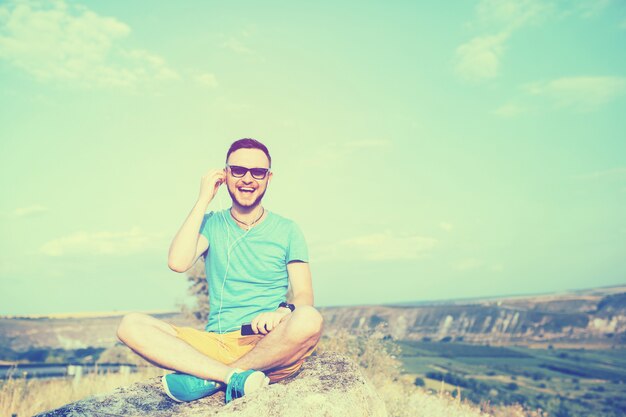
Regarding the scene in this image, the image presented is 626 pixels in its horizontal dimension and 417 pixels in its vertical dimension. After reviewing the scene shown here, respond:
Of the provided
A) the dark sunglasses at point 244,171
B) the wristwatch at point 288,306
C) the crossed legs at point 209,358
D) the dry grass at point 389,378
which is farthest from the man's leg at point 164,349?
the dry grass at point 389,378

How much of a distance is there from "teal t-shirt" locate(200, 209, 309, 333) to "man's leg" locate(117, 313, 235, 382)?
46cm

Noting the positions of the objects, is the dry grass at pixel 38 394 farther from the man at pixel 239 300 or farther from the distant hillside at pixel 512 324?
the distant hillside at pixel 512 324

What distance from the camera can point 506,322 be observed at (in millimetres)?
61969

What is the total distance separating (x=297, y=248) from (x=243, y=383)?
120cm

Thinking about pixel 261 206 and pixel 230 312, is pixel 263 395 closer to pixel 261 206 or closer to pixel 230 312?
pixel 230 312

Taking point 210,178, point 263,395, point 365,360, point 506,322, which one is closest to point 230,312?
point 263,395

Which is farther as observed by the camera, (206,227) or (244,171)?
(206,227)

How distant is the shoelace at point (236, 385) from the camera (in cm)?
312

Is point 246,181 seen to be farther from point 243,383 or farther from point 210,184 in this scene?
point 243,383

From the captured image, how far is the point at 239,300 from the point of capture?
3.77m

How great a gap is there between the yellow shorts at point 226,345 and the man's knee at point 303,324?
395mm

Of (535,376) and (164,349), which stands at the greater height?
(164,349)

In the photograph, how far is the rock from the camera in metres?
3.03

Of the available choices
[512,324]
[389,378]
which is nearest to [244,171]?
[389,378]
